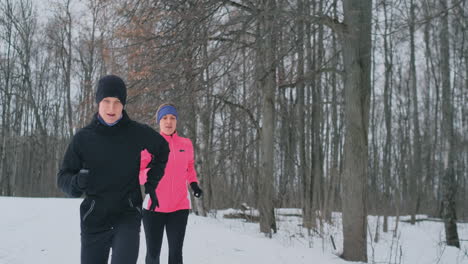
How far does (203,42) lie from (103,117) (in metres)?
3.83

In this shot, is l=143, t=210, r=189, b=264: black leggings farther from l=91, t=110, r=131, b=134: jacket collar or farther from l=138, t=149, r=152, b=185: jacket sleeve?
l=91, t=110, r=131, b=134: jacket collar

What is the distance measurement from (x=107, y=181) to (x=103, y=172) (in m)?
0.07

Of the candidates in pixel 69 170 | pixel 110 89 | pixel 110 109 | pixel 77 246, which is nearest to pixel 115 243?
pixel 69 170

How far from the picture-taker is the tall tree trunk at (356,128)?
7.09 metres

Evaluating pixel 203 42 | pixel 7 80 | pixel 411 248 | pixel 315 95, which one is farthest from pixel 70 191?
pixel 7 80

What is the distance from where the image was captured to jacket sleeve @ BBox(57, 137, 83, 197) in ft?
8.96

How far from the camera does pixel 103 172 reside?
9.29ft

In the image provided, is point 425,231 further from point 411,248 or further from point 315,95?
point 315,95

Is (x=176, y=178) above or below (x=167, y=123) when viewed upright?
below

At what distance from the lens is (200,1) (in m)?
6.32

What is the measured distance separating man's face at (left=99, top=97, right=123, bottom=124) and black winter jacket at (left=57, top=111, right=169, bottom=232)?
2.3 inches

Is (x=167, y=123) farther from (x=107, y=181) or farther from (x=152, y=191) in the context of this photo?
(x=107, y=181)

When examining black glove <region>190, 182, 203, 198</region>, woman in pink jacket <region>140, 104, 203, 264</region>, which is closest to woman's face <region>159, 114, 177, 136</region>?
woman in pink jacket <region>140, 104, 203, 264</region>

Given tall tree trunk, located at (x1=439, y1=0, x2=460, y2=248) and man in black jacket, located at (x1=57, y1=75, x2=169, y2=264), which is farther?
tall tree trunk, located at (x1=439, y1=0, x2=460, y2=248)
